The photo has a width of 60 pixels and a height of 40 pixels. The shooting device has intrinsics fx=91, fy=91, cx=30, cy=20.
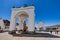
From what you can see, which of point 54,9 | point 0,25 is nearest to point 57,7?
point 54,9

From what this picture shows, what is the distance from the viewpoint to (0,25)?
72.7 feet

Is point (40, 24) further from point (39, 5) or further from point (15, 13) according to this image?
point (15, 13)

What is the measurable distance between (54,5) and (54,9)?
159 centimetres

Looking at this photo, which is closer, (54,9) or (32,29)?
(32,29)

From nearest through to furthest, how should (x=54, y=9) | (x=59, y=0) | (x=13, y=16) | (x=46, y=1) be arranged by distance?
1. (x=13, y=16)
2. (x=46, y=1)
3. (x=59, y=0)
4. (x=54, y=9)

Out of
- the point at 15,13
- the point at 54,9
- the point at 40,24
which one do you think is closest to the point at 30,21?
the point at 15,13

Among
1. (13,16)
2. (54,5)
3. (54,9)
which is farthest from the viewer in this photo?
(54,9)

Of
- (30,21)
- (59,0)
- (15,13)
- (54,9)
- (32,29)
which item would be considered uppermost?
(59,0)

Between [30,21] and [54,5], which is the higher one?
[54,5]

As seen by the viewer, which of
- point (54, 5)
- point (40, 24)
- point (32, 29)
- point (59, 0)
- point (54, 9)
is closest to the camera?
point (32, 29)

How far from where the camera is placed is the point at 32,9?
47.4 ft

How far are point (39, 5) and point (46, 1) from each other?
12.3ft

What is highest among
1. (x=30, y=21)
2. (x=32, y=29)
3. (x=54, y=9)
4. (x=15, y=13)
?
(x=54, y=9)

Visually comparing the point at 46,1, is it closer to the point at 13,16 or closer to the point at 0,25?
the point at 13,16
